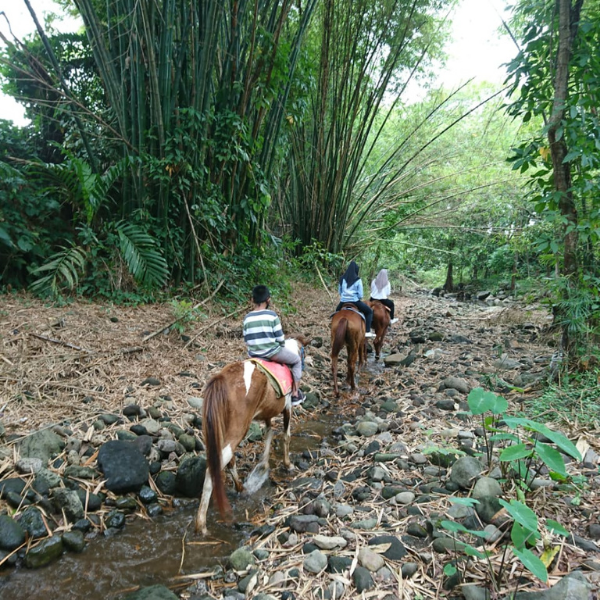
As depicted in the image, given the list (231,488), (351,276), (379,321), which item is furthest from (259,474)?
(379,321)

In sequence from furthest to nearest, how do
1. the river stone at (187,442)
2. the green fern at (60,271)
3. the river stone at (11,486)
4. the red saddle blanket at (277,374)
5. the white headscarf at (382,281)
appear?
1. the white headscarf at (382,281)
2. the green fern at (60,271)
3. the river stone at (187,442)
4. the red saddle blanket at (277,374)
5. the river stone at (11,486)

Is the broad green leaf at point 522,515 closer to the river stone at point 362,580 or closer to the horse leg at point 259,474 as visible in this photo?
the river stone at point 362,580

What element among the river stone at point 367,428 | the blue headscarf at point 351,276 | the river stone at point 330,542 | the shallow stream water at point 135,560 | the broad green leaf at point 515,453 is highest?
the blue headscarf at point 351,276

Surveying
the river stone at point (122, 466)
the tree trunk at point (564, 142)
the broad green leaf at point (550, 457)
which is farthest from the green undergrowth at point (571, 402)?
the river stone at point (122, 466)

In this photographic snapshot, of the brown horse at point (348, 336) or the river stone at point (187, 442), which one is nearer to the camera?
the river stone at point (187, 442)

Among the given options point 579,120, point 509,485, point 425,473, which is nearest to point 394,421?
point 425,473

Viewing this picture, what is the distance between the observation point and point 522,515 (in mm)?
1276

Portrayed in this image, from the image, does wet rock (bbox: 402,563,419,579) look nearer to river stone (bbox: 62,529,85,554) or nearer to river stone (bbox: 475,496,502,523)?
river stone (bbox: 475,496,502,523)

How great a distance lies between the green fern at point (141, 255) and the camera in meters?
4.45

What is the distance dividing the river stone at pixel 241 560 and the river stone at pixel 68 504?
0.90m

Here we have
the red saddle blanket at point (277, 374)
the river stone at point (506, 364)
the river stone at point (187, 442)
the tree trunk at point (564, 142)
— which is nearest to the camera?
the red saddle blanket at point (277, 374)

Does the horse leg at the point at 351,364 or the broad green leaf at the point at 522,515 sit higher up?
the broad green leaf at the point at 522,515

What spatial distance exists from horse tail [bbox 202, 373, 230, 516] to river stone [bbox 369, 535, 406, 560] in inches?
32.5

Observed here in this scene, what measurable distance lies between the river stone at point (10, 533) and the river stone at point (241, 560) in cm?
103
